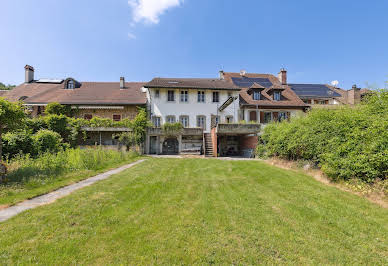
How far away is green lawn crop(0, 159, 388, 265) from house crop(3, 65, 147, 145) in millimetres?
15826

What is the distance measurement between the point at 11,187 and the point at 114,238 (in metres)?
4.70

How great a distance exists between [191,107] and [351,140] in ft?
53.4

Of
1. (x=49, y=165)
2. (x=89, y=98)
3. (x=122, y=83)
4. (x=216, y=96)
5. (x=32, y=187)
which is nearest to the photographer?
A: (x=32, y=187)

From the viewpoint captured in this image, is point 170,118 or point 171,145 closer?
point 171,145

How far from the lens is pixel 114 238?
2.65 meters

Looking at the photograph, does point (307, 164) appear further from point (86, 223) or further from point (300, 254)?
point (86, 223)

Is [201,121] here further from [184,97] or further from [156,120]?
[156,120]

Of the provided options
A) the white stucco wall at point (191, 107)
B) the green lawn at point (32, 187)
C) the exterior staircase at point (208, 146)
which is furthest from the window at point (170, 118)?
the green lawn at point (32, 187)

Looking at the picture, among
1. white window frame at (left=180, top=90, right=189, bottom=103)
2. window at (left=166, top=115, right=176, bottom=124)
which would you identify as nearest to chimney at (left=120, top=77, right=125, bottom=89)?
window at (left=166, top=115, right=176, bottom=124)

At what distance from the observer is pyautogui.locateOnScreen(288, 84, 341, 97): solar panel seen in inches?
1000

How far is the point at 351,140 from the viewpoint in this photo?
17.0 ft

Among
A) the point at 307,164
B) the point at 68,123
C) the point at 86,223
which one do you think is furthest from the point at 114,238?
the point at 68,123

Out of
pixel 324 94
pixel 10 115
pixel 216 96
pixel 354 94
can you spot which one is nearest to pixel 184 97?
pixel 216 96

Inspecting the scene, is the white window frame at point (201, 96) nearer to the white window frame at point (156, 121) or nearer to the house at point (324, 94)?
the white window frame at point (156, 121)
